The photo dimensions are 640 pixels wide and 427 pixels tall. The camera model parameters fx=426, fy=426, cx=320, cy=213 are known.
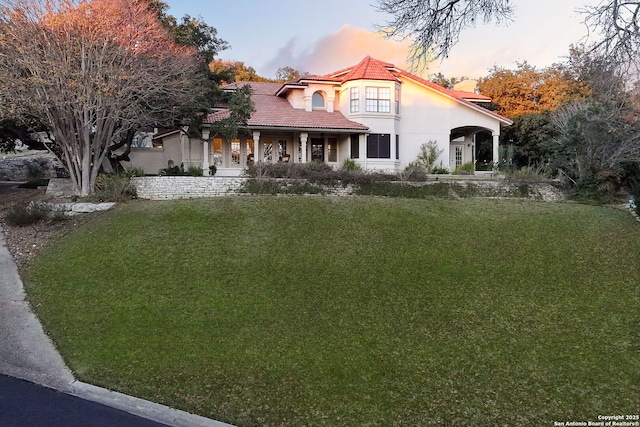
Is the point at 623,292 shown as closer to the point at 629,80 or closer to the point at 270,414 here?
the point at 629,80

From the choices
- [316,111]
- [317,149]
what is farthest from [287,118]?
[317,149]

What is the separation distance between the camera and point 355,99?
1019 inches

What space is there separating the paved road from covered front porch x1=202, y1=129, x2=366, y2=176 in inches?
756

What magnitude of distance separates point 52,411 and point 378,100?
23.6 meters

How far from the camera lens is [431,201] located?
16.7 meters

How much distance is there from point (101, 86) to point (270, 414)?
1340cm

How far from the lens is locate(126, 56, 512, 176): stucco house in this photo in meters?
25.0

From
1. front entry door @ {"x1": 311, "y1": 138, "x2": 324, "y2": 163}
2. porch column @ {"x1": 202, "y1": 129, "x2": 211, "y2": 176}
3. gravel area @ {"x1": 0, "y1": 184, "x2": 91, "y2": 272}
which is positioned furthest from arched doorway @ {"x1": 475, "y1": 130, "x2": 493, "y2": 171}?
gravel area @ {"x1": 0, "y1": 184, "x2": 91, "y2": 272}

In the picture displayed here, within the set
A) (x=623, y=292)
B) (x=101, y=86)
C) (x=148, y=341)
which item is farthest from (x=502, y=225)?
(x=101, y=86)

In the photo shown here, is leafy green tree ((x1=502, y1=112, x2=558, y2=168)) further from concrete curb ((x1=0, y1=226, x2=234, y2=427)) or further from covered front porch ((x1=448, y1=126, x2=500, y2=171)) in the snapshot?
concrete curb ((x1=0, y1=226, x2=234, y2=427))

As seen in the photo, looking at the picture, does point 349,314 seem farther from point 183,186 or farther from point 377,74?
point 377,74

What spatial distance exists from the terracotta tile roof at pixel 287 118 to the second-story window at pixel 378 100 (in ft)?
4.60

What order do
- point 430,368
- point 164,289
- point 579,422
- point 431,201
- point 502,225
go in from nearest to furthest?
point 579,422
point 430,368
point 164,289
point 502,225
point 431,201

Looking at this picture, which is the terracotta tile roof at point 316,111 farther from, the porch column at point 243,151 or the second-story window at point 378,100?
the porch column at point 243,151
